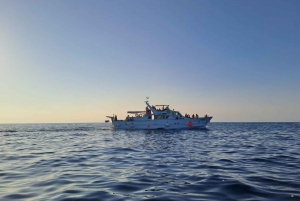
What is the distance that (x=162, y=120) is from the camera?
5131cm

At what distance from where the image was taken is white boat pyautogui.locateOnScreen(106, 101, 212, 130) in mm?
51500

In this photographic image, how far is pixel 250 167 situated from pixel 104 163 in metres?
6.96

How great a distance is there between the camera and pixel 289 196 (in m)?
6.35

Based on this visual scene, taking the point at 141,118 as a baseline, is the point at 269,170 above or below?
below

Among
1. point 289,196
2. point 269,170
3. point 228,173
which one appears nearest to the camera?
point 289,196

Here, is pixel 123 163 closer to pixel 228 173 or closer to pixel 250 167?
pixel 228 173

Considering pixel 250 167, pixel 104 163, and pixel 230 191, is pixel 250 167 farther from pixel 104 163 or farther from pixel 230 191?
pixel 104 163

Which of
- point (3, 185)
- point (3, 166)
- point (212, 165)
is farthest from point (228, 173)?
point (3, 166)

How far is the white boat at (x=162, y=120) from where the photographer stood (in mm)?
51500

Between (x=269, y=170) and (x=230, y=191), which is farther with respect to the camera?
(x=269, y=170)

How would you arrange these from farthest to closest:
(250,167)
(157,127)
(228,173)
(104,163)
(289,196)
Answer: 1. (157,127)
2. (104,163)
3. (250,167)
4. (228,173)
5. (289,196)

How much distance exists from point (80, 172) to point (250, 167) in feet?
24.6

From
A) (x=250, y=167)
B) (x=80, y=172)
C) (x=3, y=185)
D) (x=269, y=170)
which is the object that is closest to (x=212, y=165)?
(x=250, y=167)

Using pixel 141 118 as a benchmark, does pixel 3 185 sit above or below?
below
